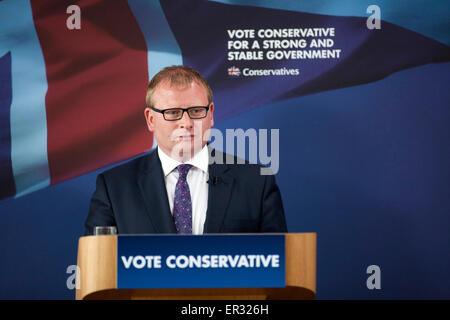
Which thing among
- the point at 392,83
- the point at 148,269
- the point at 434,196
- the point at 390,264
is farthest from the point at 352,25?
the point at 148,269

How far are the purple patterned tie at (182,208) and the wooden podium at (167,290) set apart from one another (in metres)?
0.67

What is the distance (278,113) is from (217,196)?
1.51 metres

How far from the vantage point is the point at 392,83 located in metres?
5.15

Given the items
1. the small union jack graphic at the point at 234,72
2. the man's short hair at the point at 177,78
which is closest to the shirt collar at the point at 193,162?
the man's short hair at the point at 177,78

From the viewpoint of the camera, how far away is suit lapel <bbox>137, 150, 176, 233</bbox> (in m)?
3.82

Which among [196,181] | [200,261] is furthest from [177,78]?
[200,261]

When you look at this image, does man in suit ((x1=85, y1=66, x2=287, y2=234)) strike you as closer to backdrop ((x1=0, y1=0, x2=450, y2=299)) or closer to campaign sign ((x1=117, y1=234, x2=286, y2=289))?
campaign sign ((x1=117, y1=234, x2=286, y2=289))

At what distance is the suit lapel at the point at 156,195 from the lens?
382 centimetres

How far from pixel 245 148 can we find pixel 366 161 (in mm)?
915

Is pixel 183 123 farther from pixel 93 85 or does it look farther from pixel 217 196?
pixel 93 85

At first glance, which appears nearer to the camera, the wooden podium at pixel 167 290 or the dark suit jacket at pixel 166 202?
the wooden podium at pixel 167 290

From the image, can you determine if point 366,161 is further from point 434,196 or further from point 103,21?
point 103,21

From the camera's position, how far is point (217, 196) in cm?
389

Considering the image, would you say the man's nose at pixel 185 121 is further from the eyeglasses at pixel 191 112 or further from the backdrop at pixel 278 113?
the backdrop at pixel 278 113
